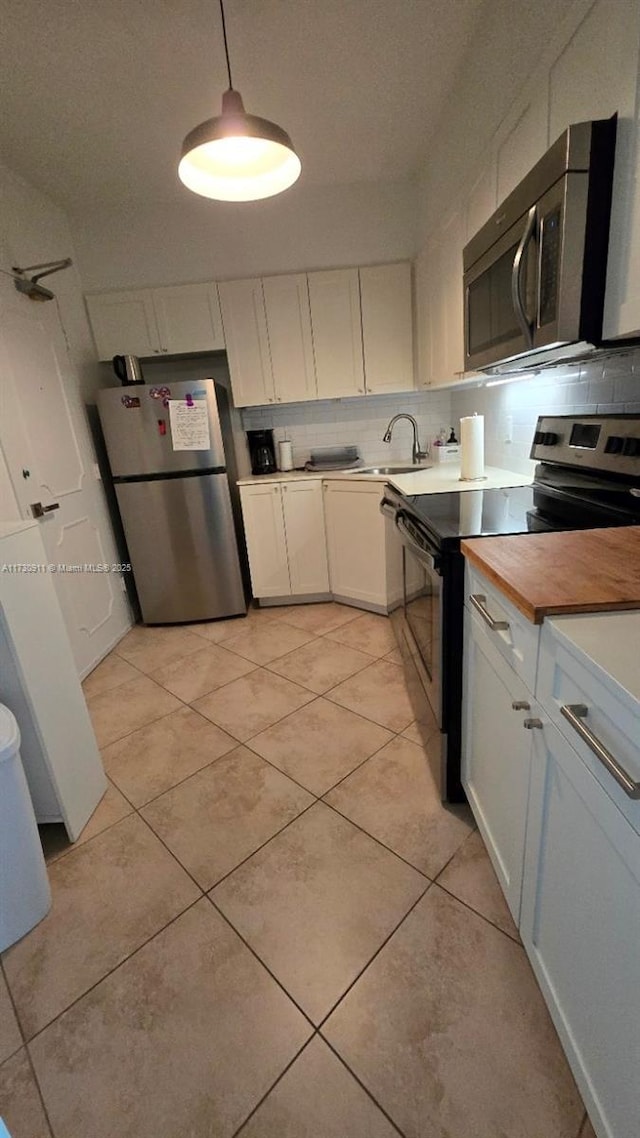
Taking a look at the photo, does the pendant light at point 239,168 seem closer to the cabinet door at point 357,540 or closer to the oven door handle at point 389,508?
the oven door handle at point 389,508

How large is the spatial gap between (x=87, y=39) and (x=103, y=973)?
292cm

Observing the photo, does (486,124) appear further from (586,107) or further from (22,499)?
(22,499)

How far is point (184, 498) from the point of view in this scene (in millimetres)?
2764

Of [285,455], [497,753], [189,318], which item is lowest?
[497,753]

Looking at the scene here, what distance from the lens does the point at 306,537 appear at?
2.97 m

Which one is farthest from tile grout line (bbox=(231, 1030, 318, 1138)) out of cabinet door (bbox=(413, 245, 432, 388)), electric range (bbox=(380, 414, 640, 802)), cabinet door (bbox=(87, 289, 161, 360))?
cabinet door (bbox=(87, 289, 161, 360))

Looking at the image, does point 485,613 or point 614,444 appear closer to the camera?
point 485,613

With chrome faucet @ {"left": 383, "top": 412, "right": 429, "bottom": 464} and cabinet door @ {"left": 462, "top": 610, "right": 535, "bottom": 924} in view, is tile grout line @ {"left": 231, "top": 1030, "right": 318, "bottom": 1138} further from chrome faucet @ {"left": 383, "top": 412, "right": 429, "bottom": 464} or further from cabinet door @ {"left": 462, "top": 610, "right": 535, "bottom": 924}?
chrome faucet @ {"left": 383, "top": 412, "right": 429, "bottom": 464}

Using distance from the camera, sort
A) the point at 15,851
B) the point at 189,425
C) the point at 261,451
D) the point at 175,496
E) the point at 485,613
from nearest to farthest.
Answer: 1. the point at 485,613
2. the point at 15,851
3. the point at 189,425
4. the point at 175,496
5. the point at 261,451

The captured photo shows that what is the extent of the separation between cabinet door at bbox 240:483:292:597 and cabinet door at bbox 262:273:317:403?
25.9 inches

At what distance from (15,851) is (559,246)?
2011mm

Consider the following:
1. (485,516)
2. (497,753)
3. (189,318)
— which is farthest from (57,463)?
(497,753)

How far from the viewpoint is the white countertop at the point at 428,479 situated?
1.88 metres

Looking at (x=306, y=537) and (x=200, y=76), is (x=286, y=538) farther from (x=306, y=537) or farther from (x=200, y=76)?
(x=200, y=76)
